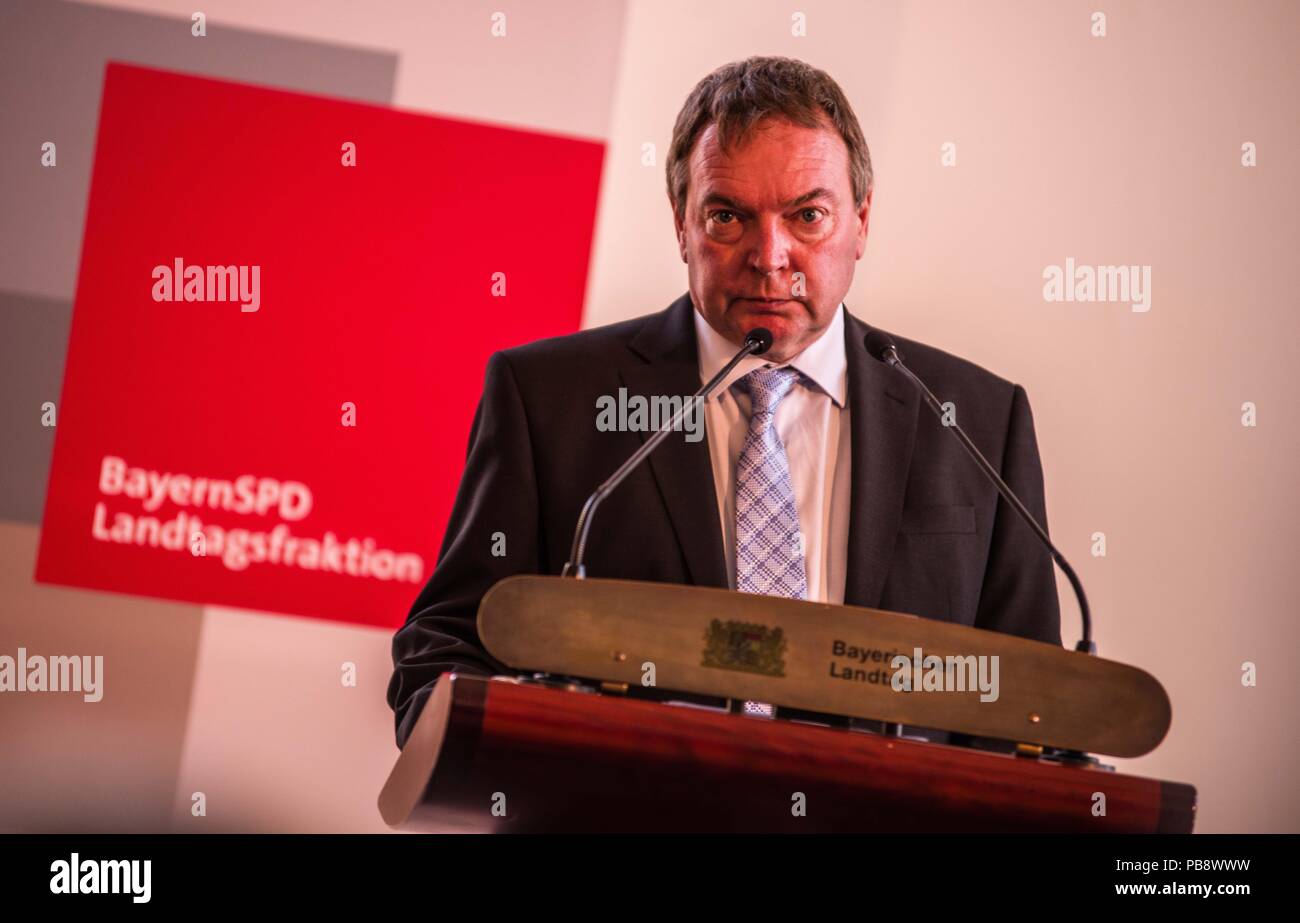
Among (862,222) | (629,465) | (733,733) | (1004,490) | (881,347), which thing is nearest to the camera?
(733,733)

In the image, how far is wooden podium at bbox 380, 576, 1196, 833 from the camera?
106 cm

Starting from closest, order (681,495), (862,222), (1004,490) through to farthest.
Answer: (1004,490) < (681,495) < (862,222)

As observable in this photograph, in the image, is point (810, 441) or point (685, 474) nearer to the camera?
point (685, 474)

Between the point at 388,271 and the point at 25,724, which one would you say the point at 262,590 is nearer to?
the point at 25,724

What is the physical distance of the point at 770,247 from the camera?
1.88 m

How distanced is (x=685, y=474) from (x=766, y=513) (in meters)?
0.12

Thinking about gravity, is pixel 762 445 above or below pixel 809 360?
below

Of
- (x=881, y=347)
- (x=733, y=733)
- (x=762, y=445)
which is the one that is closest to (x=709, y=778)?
(x=733, y=733)

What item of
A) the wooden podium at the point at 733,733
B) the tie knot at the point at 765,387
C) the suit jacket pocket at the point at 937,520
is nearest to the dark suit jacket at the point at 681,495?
the suit jacket pocket at the point at 937,520

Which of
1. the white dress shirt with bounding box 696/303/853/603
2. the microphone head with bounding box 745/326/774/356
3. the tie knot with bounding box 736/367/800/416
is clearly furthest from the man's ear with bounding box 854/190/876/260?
the microphone head with bounding box 745/326/774/356

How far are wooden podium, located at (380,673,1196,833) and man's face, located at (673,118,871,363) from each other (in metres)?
0.91

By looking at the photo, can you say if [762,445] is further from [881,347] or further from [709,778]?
[709,778]

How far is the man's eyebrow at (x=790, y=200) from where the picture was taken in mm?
1894

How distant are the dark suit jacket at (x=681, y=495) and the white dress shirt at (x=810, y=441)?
0.03m
